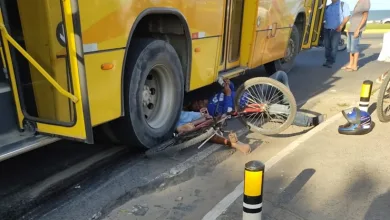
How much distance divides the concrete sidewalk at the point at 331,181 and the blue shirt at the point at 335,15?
5858 millimetres

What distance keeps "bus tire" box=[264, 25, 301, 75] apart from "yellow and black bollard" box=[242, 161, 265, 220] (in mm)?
6691

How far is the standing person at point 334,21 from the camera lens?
1002 cm

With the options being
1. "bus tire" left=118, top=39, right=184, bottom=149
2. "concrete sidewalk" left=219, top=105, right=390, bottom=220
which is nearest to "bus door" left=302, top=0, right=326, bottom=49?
"concrete sidewalk" left=219, top=105, right=390, bottom=220

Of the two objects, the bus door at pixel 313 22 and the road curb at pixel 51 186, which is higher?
the bus door at pixel 313 22

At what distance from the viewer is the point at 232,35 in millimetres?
5766

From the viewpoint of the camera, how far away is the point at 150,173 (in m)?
3.75

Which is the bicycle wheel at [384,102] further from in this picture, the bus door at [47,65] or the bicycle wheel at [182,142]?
the bus door at [47,65]

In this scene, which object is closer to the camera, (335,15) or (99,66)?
(99,66)

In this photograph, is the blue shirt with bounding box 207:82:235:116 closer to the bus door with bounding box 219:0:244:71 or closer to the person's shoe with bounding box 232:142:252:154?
the bus door with bounding box 219:0:244:71

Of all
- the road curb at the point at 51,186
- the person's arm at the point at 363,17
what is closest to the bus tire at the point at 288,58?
the person's arm at the point at 363,17

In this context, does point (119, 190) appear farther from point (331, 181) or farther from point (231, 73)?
point (231, 73)

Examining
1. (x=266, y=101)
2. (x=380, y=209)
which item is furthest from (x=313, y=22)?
(x=380, y=209)

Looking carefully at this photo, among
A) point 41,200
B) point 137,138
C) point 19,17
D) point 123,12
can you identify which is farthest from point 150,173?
point 19,17

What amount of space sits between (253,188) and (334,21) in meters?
8.85
